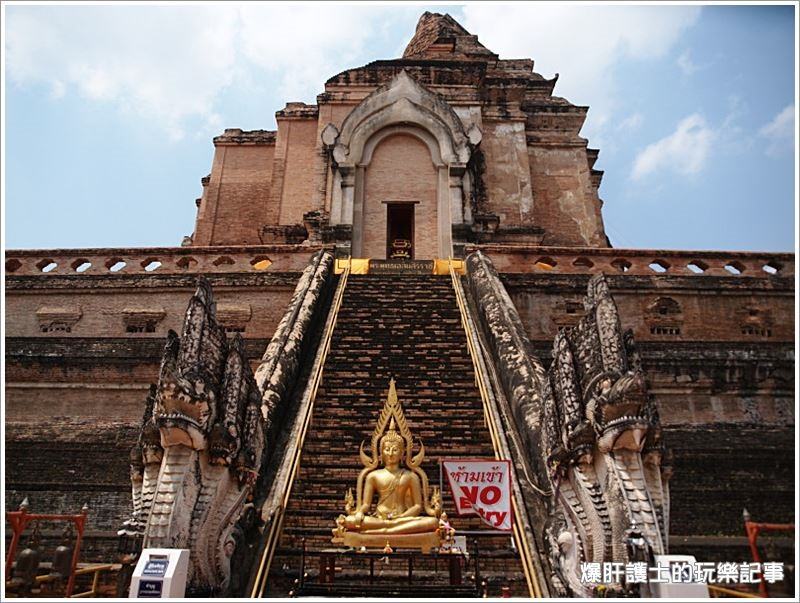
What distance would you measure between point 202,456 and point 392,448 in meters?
1.99

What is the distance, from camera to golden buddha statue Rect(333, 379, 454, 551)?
679cm

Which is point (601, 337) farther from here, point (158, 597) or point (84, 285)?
point (84, 285)

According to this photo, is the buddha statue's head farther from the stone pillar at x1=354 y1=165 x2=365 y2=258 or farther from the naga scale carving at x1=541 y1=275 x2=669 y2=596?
the stone pillar at x1=354 y1=165 x2=365 y2=258

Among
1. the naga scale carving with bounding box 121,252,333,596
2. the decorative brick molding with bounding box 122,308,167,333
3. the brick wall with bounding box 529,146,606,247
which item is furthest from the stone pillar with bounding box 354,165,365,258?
the naga scale carving with bounding box 121,252,333,596

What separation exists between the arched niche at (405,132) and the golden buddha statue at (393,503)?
1090 centimetres

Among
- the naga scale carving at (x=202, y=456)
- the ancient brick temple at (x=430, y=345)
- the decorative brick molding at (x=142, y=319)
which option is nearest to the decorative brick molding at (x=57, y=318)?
the ancient brick temple at (x=430, y=345)

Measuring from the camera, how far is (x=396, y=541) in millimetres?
6762

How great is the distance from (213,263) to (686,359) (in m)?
9.65

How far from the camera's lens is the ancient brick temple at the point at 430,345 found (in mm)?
6875

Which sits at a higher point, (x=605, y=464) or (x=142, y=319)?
(x=142, y=319)

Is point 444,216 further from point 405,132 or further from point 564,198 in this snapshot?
point 564,198

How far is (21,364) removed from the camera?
12109mm

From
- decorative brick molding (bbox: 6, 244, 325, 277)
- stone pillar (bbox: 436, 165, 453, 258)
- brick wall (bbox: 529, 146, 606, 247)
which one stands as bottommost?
decorative brick molding (bbox: 6, 244, 325, 277)

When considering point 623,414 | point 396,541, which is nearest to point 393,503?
point 396,541
